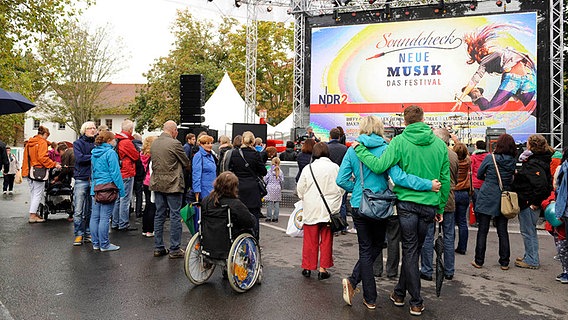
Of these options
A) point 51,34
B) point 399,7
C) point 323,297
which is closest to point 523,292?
point 323,297

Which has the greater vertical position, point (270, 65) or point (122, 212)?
point (270, 65)

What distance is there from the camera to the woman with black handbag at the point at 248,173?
707 centimetres

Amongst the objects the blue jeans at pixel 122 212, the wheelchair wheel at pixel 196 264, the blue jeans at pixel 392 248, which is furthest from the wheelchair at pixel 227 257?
the blue jeans at pixel 122 212

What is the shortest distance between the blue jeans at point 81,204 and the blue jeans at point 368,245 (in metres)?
4.80

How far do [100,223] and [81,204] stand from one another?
0.72m

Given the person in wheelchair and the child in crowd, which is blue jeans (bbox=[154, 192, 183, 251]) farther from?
the child in crowd

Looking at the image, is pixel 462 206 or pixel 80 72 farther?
pixel 80 72

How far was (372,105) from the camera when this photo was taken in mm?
21062

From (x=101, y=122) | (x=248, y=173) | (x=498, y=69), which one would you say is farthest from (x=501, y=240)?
(x=101, y=122)

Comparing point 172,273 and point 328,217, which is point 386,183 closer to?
point 328,217

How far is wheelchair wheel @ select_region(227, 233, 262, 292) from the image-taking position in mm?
5382

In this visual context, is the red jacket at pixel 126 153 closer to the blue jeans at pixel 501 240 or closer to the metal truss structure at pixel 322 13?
the blue jeans at pixel 501 240

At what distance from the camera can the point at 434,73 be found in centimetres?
2034

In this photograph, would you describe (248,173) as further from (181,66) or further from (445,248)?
(181,66)
